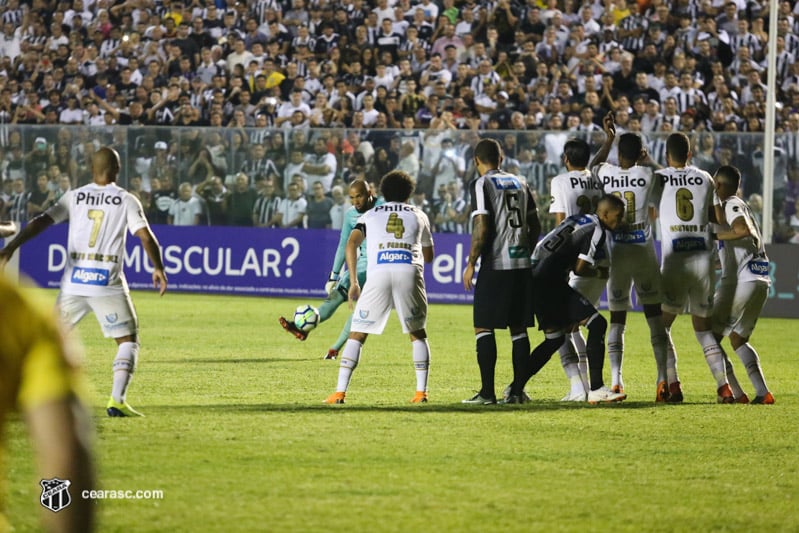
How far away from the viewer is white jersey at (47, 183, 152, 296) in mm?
9344

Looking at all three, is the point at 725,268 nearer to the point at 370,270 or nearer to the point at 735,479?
the point at 370,270

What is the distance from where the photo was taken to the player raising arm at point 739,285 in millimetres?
11344

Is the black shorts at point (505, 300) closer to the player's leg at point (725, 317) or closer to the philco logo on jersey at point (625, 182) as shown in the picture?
the philco logo on jersey at point (625, 182)

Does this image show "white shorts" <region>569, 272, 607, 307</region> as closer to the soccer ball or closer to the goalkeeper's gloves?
the goalkeeper's gloves

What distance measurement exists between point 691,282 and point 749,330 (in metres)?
0.66

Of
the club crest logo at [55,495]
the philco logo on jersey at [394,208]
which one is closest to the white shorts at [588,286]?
the philco logo on jersey at [394,208]

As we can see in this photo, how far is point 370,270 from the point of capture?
1082 cm

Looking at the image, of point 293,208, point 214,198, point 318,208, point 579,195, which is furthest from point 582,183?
point 214,198

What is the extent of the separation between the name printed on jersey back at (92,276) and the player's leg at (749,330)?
5.41 meters

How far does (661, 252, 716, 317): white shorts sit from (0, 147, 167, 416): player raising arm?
14.9 ft

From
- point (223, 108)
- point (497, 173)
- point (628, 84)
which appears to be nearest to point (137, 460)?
point (497, 173)

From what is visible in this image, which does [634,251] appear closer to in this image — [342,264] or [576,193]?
[576,193]

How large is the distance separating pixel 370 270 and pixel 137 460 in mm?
3529

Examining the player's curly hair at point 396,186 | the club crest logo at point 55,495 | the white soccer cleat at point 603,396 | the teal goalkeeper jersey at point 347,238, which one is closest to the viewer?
the club crest logo at point 55,495
